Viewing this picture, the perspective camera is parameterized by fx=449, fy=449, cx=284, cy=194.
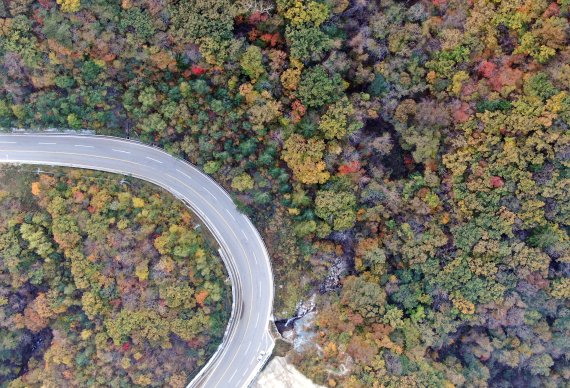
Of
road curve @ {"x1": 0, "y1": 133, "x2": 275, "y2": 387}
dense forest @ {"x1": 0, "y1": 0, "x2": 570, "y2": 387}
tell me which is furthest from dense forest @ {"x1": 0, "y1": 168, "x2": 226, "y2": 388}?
dense forest @ {"x1": 0, "y1": 0, "x2": 570, "y2": 387}

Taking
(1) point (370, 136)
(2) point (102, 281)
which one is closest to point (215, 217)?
(2) point (102, 281)

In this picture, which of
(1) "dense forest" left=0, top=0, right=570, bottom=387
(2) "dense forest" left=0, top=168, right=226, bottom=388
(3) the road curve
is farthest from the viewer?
(3) the road curve

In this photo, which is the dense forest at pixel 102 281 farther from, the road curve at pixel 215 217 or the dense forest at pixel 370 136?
the dense forest at pixel 370 136

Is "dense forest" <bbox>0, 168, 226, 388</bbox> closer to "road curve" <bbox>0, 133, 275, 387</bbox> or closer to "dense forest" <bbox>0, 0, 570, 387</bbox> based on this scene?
"road curve" <bbox>0, 133, 275, 387</bbox>

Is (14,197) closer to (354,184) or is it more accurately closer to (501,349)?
(354,184)

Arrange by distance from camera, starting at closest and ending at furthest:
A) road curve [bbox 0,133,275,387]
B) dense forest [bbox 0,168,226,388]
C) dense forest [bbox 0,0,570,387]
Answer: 1. dense forest [bbox 0,0,570,387]
2. dense forest [bbox 0,168,226,388]
3. road curve [bbox 0,133,275,387]

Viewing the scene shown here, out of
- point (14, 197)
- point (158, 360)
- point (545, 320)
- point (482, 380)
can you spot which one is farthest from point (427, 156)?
point (14, 197)

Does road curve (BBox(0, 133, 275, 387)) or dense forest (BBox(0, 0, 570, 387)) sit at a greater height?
dense forest (BBox(0, 0, 570, 387))

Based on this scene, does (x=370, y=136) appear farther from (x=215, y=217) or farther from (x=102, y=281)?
(x=102, y=281)
